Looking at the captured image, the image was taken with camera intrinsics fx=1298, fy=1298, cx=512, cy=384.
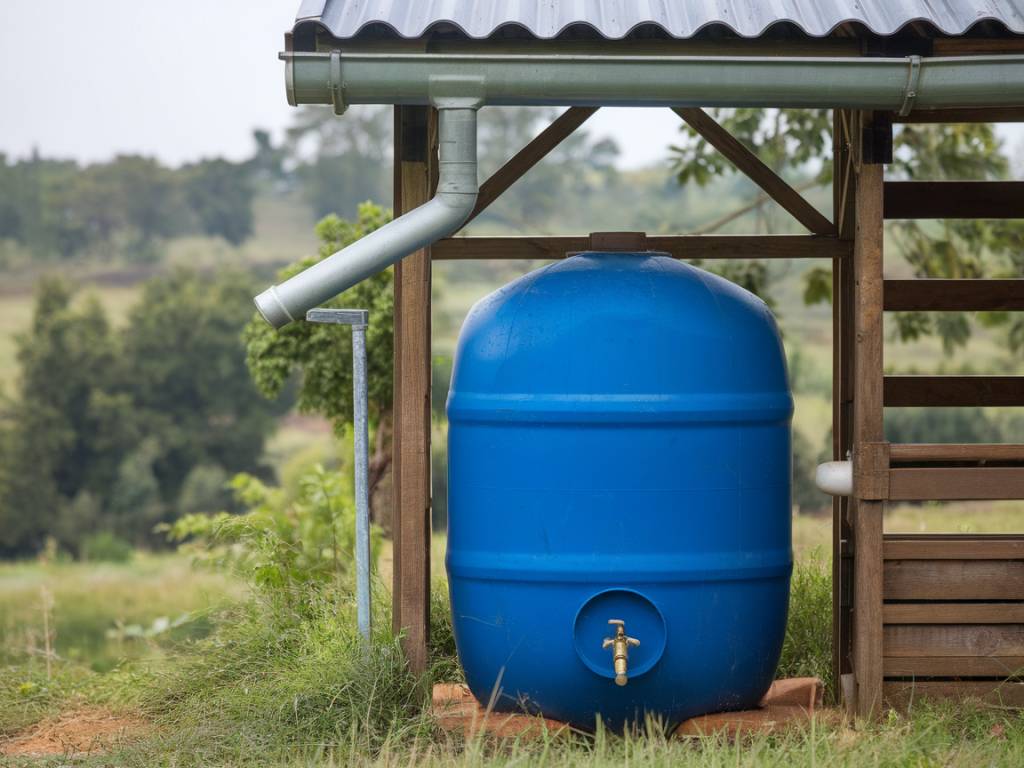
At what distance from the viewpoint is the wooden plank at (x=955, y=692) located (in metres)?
4.24

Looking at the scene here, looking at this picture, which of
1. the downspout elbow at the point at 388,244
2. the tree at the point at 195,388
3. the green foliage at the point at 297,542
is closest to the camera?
the downspout elbow at the point at 388,244

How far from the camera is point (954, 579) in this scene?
4.29m

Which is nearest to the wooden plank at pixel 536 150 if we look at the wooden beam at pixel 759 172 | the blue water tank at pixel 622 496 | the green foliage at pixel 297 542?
the wooden beam at pixel 759 172

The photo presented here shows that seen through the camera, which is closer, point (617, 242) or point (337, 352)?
point (617, 242)

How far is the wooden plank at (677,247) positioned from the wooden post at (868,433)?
1012mm

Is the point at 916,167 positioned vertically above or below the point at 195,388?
above

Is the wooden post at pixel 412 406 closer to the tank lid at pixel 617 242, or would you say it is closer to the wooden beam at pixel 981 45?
the tank lid at pixel 617 242

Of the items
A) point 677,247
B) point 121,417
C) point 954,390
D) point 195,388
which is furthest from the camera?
point 195,388

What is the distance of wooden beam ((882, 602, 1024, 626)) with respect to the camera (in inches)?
167

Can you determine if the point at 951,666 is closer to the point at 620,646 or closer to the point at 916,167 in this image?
the point at 620,646

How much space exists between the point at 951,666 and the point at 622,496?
1.23 metres

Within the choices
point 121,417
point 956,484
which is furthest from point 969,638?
point 121,417

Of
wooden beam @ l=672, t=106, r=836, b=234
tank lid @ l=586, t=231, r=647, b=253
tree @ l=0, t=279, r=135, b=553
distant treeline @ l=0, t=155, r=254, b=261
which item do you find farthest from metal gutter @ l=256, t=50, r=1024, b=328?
distant treeline @ l=0, t=155, r=254, b=261

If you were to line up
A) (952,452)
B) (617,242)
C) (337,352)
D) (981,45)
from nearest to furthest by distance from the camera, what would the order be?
(981,45)
(952,452)
(617,242)
(337,352)
